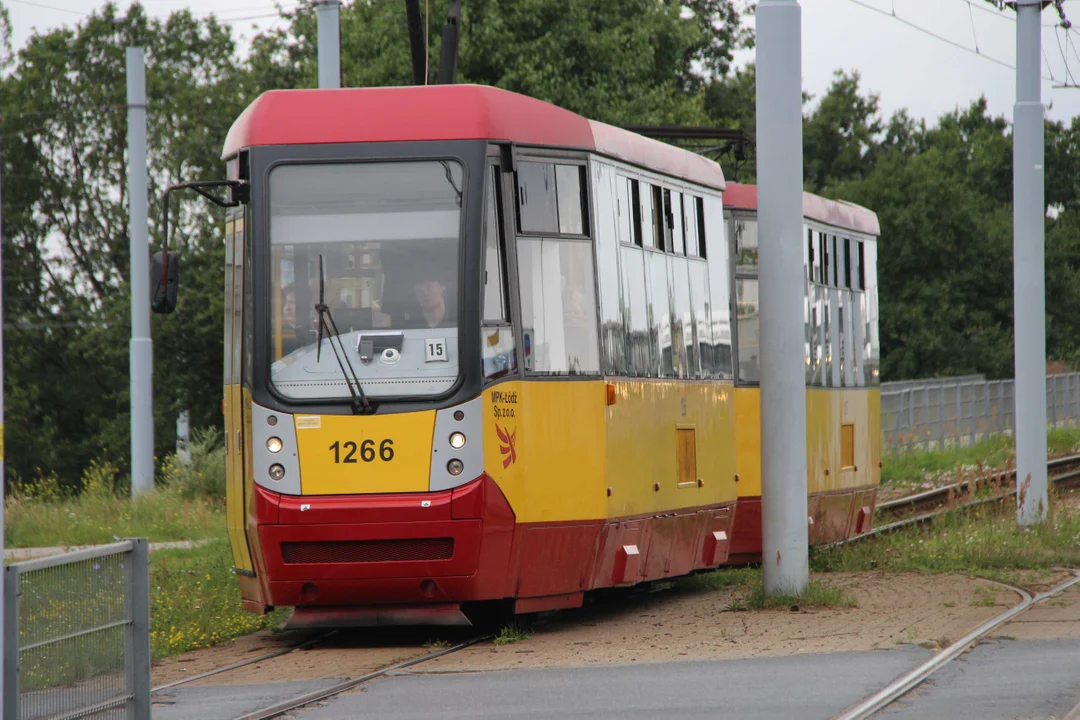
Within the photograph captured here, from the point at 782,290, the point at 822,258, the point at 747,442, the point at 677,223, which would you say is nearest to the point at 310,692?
the point at 782,290

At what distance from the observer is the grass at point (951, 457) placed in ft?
103

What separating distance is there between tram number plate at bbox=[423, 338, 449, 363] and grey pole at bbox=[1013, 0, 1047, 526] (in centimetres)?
1011

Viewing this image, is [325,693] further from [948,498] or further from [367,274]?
[948,498]

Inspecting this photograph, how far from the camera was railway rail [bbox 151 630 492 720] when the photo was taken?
8656mm

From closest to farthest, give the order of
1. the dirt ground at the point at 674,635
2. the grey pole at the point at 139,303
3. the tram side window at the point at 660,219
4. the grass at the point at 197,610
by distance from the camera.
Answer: the dirt ground at the point at 674,635
the grass at the point at 197,610
the tram side window at the point at 660,219
the grey pole at the point at 139,303

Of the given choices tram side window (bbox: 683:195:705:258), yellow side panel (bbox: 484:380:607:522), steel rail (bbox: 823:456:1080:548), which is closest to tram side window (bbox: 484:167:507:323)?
yellow side panel (bbox: 484:380:607:522)

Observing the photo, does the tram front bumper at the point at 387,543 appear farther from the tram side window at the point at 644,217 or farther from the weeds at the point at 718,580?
the weeds at the point at 718,580

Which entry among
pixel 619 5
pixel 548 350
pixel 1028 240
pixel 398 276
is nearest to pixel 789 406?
pixel 548 350

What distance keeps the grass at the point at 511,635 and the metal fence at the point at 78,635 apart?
4339 millimetres

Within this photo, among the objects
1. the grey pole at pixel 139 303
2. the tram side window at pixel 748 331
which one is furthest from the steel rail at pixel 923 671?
the grey pole at pixel 139 303

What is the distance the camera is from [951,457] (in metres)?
34.1

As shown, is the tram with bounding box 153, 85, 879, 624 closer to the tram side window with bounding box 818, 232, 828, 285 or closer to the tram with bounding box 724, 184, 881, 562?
the tram with bounding box 724, 184, 881, 562

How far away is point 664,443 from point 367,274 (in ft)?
10.2

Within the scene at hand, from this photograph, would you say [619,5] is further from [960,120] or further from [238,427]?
[960,120]
